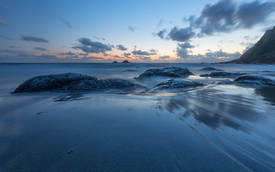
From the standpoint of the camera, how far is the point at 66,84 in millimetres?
4555

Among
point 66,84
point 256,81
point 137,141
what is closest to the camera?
point 137,141

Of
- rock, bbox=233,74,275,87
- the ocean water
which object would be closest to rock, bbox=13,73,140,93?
the ocean water

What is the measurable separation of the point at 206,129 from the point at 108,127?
127cm

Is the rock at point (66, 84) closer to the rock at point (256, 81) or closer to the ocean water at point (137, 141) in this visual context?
Result: the ocean water at point (137, 141)

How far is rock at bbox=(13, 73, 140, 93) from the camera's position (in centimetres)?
421

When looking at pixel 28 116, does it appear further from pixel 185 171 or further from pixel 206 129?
pixel 206 129

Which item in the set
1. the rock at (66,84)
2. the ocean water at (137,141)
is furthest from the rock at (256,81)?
the rock at (66,84)

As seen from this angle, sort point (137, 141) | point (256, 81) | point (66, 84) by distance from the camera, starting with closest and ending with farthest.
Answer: point (137, 141), point (66, 84), point (256, 81)

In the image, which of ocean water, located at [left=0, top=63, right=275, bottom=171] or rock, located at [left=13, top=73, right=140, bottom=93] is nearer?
ocean water, located at [left=0, top=63, right=275, bottom=171]

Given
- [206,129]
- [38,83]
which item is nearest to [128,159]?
[206,129]

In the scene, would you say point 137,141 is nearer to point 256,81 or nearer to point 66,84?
point 66,84

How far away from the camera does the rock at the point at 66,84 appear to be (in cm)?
421

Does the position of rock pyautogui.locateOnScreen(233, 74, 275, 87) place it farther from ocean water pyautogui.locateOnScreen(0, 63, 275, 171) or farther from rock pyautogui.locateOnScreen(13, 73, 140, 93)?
rock pyautogui.locateOnScreen(13, 73, 140, 93)

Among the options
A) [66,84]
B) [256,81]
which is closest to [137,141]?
[66,84]
